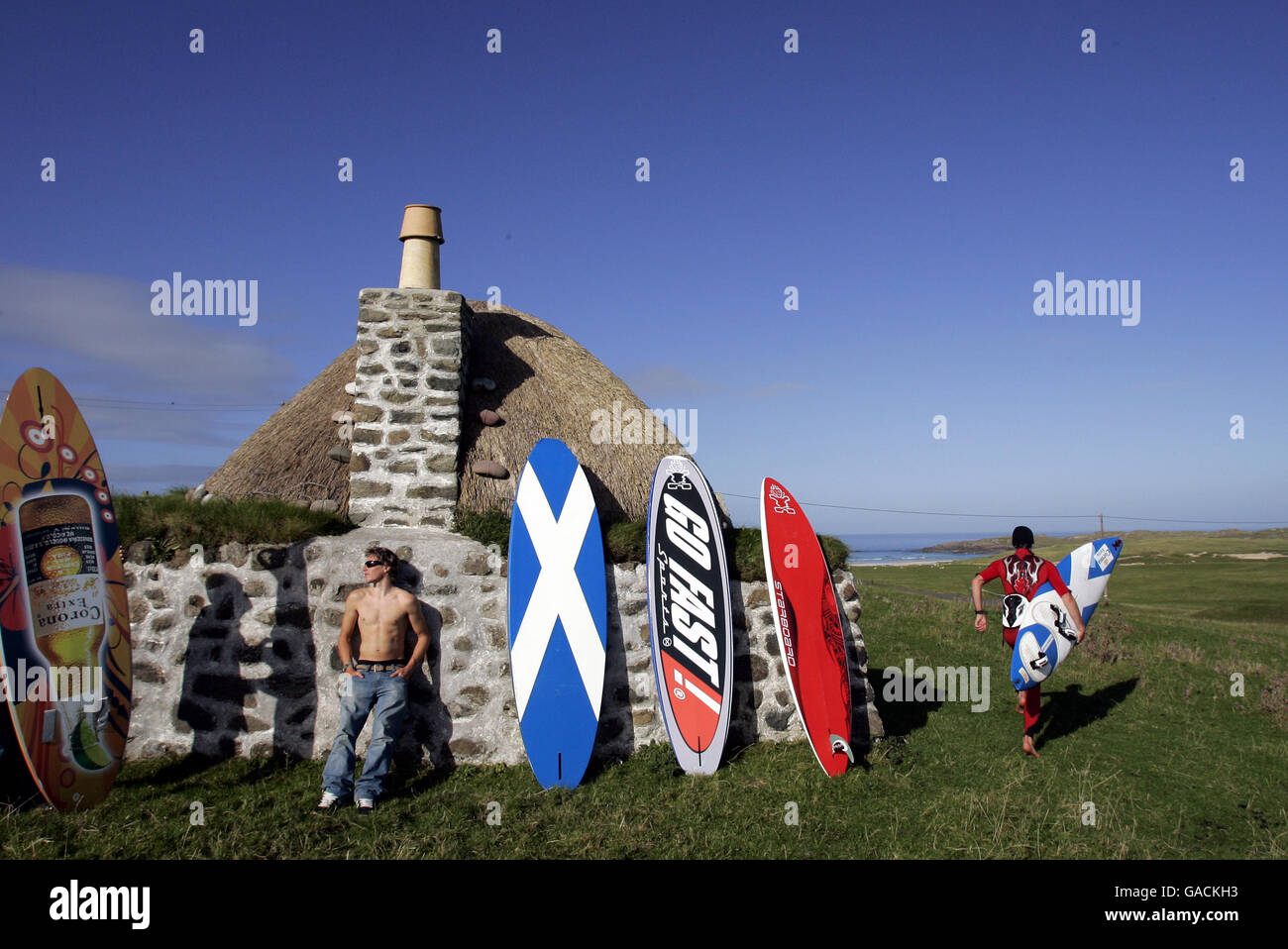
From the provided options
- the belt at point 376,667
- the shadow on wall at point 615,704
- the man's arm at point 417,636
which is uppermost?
the man's arm at point 417,636

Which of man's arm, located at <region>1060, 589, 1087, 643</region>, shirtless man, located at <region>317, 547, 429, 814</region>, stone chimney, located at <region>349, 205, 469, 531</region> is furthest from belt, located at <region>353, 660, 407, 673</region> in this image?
man's arm, located at <region>1060, 589, 1087, 643</region>

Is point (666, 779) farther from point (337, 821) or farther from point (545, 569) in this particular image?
point (337, 821)

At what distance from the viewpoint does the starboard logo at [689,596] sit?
582cm

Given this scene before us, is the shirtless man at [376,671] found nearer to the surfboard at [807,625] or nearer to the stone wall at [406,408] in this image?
the stone wall at [406,408]

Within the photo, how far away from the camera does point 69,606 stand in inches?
183

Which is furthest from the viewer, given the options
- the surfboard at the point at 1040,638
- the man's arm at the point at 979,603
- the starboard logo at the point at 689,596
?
the man's arm at the point at 979,603

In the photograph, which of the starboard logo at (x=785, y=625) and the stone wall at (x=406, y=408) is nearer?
the starboard logo at (x=785, y=625)

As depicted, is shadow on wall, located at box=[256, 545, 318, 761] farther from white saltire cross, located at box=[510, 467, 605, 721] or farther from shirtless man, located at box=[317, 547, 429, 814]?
white saltire cross, located at box=[510, 467, 605, 721]

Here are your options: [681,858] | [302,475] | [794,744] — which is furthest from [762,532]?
[302,475]

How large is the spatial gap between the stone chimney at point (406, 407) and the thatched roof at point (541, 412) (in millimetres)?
312

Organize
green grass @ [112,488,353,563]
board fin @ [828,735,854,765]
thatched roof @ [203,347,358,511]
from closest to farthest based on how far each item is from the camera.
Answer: green grass @ [112,488,353,563], board fin @ [828,735,854,765], thatched roof @ [203,347,358,511]

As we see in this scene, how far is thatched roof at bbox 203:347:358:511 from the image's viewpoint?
677 centimetres

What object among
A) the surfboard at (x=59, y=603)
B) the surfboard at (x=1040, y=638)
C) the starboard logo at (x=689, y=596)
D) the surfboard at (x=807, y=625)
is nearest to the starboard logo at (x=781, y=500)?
the surfboard at (x=807, y=625)

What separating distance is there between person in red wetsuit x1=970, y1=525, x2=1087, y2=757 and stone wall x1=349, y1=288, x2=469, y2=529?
4878 mm
